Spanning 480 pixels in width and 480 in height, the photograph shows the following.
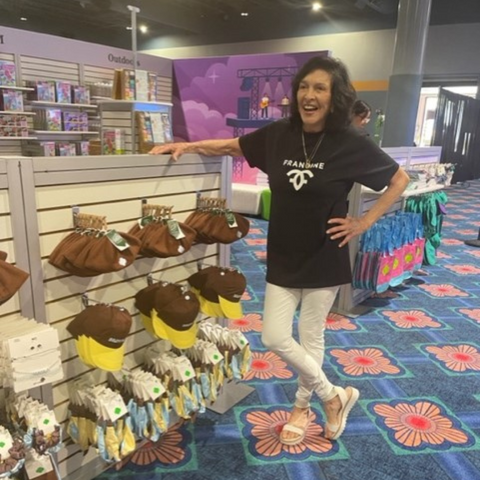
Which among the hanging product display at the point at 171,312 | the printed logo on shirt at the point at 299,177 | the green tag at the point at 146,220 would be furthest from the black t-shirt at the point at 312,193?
the green tag at the point at 146,220

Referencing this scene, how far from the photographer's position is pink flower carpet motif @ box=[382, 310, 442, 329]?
386 cm

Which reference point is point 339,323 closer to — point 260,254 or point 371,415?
point 371,415

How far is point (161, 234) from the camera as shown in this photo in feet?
6.40

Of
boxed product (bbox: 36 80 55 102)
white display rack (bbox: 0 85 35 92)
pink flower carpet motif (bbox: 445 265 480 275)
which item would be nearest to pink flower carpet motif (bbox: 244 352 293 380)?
pink flower carpet motif (bbox: 445 265 480 275)

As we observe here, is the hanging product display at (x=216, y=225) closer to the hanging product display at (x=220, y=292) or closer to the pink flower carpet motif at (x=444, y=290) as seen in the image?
the hanging product display at (x=220, y=292)

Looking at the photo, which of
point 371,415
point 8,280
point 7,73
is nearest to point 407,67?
point 7,73

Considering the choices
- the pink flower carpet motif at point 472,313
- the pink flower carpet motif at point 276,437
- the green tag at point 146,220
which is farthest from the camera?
the pink flower carpet motif at point 472,313

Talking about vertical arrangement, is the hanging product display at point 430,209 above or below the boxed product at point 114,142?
below

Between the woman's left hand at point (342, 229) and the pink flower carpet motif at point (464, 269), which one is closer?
the woman's left hand at point (342, 229)

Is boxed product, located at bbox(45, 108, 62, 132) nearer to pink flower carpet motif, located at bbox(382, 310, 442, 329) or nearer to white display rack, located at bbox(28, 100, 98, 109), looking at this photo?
white display rack, located at bbox(28, 100, 98, 109)

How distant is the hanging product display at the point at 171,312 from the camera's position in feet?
6.47

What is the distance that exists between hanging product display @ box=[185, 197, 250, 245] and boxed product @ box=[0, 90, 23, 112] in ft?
21.7

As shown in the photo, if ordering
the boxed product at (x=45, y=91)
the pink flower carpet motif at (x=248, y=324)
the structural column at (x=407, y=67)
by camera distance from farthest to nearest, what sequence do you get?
the structural column at (x=407, y=67) < the boxed product at (x=45, y=91) < the pink flower carpet motif at (x=248, y=324)

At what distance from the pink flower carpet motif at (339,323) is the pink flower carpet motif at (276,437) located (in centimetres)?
127
